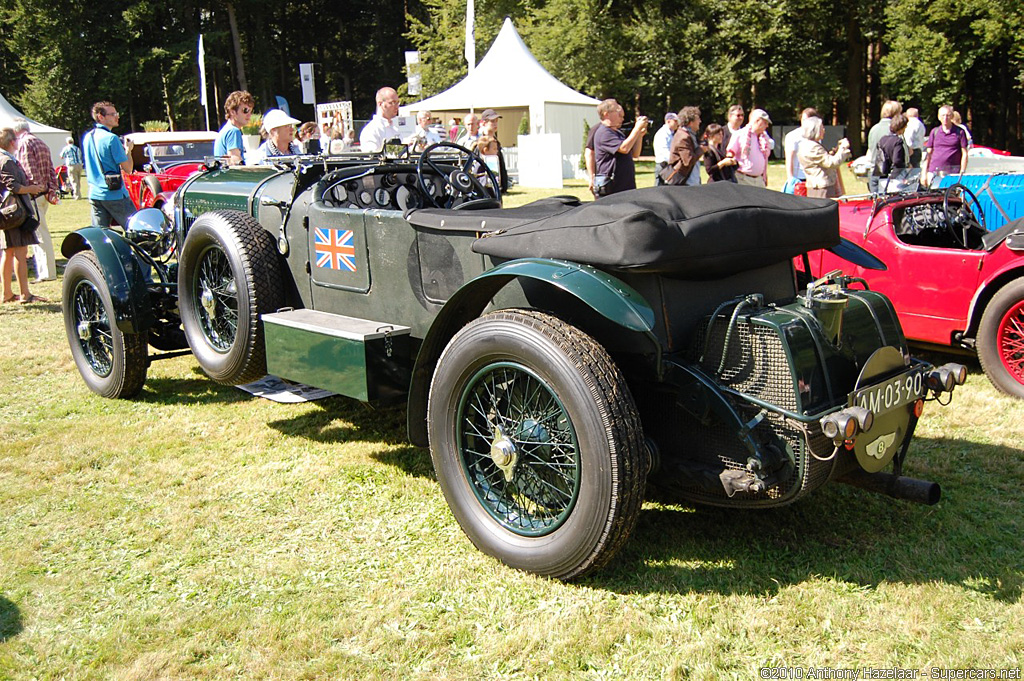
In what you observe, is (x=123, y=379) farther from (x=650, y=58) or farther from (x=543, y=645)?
(x=650, y=58)

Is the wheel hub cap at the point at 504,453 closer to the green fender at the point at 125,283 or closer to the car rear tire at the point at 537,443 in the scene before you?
the car rear tire at the point at 537,443

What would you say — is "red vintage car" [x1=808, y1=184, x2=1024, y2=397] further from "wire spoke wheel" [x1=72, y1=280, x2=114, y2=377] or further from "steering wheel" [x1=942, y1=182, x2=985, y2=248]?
"wire spoke wheel" [x1=72, y1=280, x2=114, y2=377]

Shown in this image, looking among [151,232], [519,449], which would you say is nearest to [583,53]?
[151,232]

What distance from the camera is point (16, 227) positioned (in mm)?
8414

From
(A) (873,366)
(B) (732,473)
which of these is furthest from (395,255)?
(A) (873,366)

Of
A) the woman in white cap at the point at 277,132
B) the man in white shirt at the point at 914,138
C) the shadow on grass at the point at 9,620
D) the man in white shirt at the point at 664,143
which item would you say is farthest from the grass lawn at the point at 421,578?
the man in white shirt at the point at 914,138

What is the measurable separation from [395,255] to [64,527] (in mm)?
1887

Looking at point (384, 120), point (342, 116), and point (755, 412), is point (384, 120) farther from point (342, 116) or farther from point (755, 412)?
point (755, 412)

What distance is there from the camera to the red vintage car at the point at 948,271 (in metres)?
5.21

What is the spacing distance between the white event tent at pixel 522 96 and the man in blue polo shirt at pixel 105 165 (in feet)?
47.1

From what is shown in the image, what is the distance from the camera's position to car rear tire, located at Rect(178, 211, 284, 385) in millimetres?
4301

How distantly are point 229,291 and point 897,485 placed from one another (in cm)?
336

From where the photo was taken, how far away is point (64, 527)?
3789 mm

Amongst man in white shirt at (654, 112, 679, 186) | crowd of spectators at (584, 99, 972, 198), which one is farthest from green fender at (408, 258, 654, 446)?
man in white shirt at (654, 112, 679, 186)
